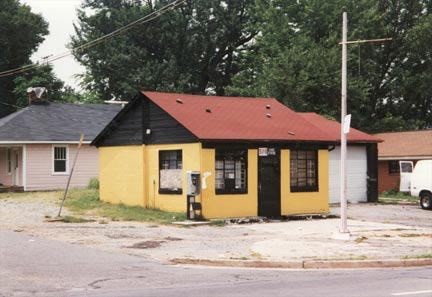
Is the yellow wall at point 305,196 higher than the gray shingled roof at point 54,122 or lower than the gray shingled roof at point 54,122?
lower

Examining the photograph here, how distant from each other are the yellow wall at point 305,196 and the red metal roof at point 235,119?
0.85 m

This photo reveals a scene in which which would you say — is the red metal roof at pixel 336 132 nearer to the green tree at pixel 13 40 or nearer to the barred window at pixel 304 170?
the barred window at pixel 304 170

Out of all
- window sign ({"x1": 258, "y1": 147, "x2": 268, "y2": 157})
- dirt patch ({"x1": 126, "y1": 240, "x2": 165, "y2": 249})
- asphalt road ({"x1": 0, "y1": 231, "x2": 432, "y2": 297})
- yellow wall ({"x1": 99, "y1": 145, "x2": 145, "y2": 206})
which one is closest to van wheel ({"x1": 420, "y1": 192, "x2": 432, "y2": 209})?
window sign ({"x1": 258, "y1": 147, "x2": 268, "y2": 157})

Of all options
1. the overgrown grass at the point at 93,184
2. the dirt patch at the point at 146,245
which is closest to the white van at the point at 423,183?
the overgrown grass at the point at 93,184

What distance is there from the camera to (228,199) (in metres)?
24.2

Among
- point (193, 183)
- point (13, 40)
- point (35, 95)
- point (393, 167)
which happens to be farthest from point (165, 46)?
point (193, 183)

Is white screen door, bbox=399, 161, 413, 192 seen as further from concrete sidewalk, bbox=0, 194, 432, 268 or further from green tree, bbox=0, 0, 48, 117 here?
green tree, bbox=0, 0, 48, 117

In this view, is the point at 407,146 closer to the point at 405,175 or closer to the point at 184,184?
the point at 405,175

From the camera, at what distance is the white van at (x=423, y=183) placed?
101ft

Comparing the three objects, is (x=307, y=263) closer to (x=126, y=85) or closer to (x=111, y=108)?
(x=111, y=108)

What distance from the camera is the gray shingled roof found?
36997 millimetres

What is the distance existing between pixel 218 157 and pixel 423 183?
11.5 m

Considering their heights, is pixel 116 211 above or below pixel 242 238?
above

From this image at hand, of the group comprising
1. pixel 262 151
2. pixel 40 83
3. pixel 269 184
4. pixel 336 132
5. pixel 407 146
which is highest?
pixel 40 83
